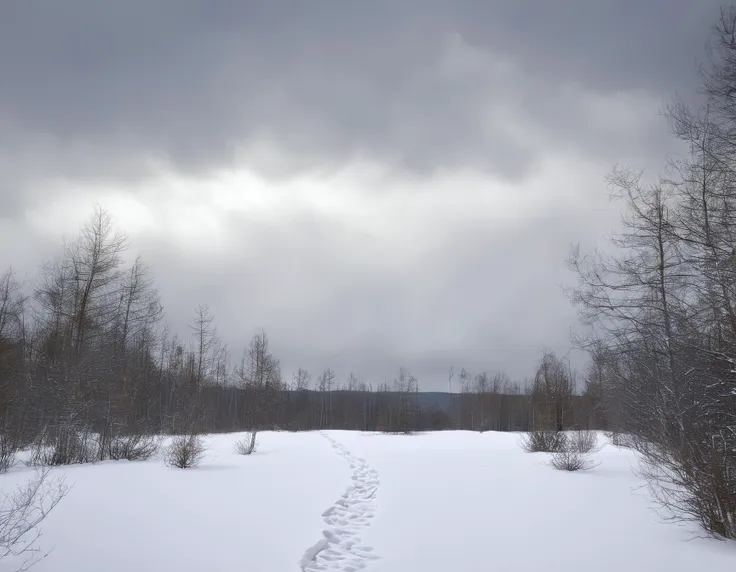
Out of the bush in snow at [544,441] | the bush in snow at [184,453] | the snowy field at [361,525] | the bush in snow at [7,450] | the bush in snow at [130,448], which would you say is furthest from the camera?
the bush in snow at [544,441]

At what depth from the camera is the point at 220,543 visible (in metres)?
6.48

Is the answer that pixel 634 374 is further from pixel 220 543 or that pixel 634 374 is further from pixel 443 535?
pixel 220 543

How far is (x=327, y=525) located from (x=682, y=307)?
32.9 ft

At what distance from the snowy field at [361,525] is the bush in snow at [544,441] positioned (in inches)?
184

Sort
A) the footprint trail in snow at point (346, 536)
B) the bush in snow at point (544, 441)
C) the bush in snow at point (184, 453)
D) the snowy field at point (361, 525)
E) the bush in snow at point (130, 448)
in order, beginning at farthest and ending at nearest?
the bush in snow at point (544, 441)
the bush in snow at point (130, 448)
the bush in snow at point (184, 453)
the footprint trail in snow at point (346, 536)
the snowy field at point (361, 525)

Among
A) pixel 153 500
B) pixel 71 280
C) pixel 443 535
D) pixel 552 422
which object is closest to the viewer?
pixel 443 535

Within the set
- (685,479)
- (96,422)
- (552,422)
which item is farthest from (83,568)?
(552,422)

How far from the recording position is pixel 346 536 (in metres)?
7.36

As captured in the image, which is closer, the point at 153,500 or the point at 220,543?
the point at 220,543

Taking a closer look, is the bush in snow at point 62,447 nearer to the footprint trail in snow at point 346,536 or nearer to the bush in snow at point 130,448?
the bush in snow at point 130,448

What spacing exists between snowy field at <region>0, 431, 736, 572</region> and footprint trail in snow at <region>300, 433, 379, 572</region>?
2cm

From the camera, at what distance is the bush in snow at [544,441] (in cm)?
1838

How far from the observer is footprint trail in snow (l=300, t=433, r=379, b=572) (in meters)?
5.94

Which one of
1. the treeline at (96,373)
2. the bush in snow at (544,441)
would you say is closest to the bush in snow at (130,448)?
the treeline at (96,373)
